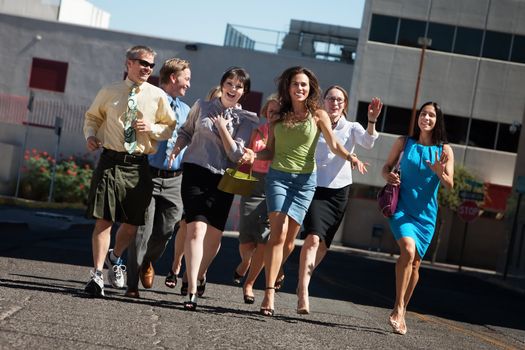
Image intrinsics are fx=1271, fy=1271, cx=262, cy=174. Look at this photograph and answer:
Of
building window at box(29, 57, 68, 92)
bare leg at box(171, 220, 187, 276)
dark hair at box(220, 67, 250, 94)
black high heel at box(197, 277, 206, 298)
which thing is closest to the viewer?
dark hair at box(220, 67, 250, 94)

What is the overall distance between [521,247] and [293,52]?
15.0 m

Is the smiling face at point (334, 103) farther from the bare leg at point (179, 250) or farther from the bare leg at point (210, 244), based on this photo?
the bare leg at point (179, 250)

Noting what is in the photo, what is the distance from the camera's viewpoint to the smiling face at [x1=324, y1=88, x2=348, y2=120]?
1114 centimetres

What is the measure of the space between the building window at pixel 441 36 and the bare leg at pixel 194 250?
1791 inches

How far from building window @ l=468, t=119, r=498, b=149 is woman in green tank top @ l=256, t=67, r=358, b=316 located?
44.3 meters

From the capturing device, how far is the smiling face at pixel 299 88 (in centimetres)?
1032

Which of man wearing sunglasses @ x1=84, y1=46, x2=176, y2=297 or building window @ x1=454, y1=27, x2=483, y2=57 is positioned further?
building window @ x1=454, y1=27, x2=483, y2=57

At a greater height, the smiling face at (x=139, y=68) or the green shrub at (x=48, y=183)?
the smiling face at (x=139, y=68)

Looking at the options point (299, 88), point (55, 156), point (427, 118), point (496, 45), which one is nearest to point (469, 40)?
point (496, 45)

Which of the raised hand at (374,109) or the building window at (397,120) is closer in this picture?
the raised hand at (374,109)

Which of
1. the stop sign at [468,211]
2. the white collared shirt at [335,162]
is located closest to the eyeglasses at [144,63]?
the white collared shirt at [335,162]

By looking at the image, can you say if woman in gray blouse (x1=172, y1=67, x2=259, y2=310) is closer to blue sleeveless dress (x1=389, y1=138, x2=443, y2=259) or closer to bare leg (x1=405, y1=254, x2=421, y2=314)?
blue sleeveless dress (x1=389, y1=138, x2=443, y2=259)

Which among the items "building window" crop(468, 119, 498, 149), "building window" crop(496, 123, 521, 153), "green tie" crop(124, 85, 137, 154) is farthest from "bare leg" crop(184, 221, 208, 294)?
"building window" crop(496, 123, 521, 153)

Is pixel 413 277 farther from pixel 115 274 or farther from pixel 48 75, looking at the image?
pixel 48 75
